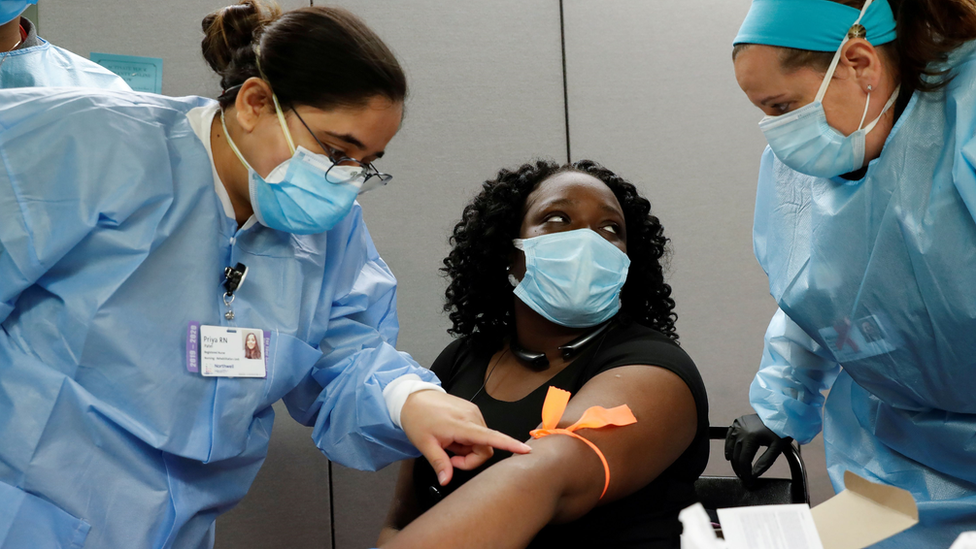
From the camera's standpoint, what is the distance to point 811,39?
114cm

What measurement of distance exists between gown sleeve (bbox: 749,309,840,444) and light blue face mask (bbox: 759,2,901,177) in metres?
0.45

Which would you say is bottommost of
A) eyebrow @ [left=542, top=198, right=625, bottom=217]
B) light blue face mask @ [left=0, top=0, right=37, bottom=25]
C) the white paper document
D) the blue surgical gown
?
eyebrow @ [left=542, top=198, right=625, bottom=217]

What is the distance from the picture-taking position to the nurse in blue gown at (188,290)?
3.25 ft

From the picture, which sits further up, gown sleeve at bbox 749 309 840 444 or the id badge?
the id badge

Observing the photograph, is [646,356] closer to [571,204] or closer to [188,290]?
[571,204]

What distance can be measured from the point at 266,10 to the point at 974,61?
1154mm

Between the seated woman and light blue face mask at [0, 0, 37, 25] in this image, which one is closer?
the seated woman

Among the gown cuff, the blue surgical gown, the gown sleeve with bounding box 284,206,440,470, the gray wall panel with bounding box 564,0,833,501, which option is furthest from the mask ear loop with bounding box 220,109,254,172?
the gray wall panel with bounding box 564,0,833,501

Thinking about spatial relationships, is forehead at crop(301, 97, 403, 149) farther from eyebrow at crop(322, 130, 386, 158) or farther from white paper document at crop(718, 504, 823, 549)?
white paper document at crop(718, 504, 823, 549)

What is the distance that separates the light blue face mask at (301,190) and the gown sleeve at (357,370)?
0.58 ft

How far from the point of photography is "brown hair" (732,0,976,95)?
108 cm

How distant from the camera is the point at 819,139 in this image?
1189 mm

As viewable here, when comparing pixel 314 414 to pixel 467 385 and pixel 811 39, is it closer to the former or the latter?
pixel 467 385

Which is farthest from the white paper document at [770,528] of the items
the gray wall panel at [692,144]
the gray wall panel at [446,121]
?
the gray wall panel at [692,144]
